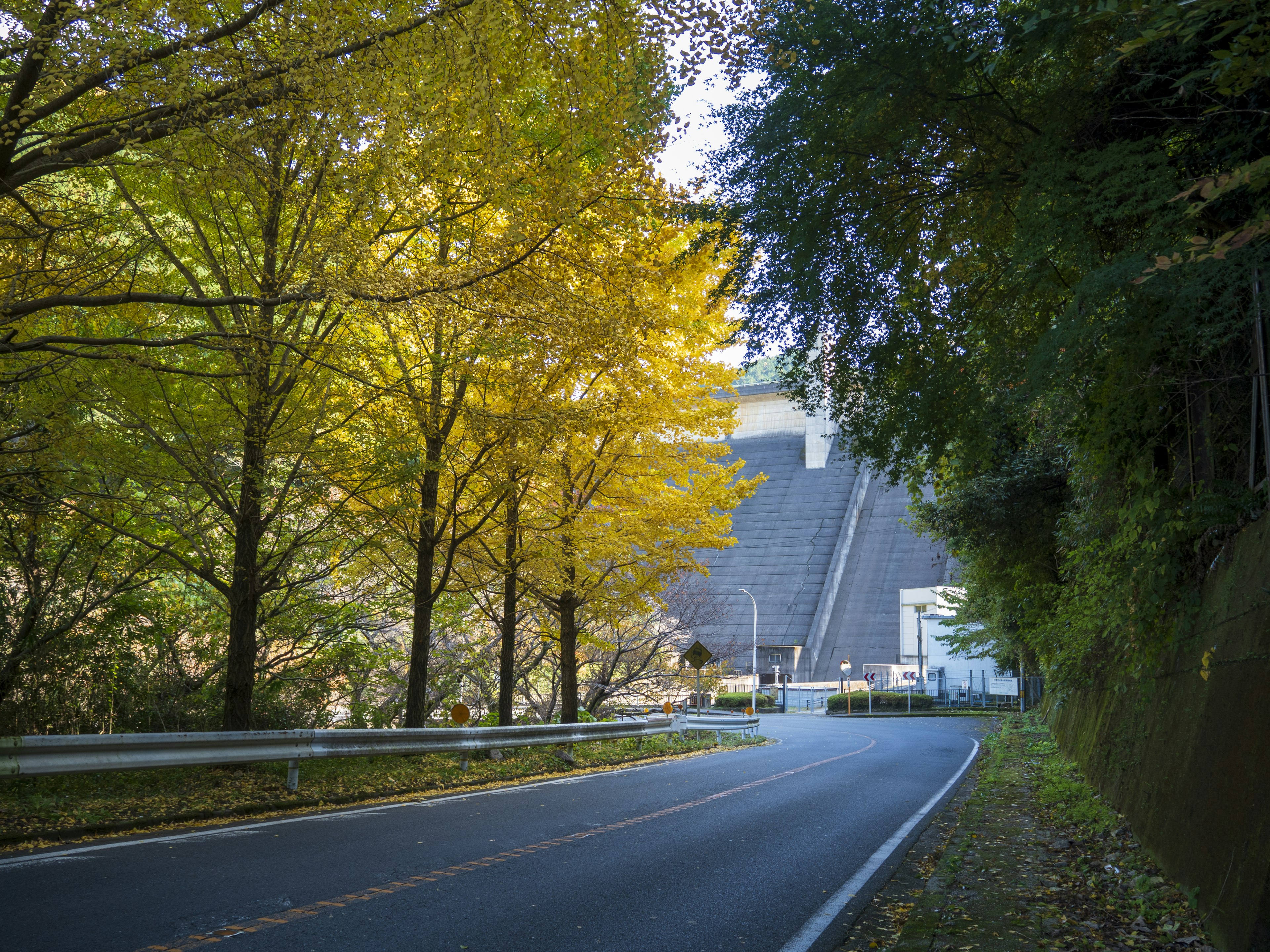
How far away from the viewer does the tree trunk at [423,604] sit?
12992mm

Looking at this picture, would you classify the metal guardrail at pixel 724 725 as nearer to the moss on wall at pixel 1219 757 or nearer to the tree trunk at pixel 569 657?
the tree trunk at pixel 569 657

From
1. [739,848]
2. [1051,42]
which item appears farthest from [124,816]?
[1051,42]

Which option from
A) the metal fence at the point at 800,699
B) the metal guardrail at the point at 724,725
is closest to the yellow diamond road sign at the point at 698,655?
the metal guardrail at the point at 724,725

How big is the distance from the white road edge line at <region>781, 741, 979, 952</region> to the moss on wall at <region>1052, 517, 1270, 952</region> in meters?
1.87

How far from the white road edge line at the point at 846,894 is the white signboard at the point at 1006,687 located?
39.1 metres

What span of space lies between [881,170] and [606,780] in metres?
8.54

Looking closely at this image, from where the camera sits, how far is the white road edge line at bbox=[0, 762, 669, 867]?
229 inches

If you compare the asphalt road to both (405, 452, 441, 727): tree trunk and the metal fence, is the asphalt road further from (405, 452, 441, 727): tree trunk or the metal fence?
the metal fence

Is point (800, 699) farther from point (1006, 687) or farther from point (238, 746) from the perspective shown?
point (238, 746)

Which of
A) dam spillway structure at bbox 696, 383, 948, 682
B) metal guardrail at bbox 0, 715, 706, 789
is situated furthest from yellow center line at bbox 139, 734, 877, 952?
dam spillway structure at bbox 696, 383, 948, 682

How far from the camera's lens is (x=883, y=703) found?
47.3 m

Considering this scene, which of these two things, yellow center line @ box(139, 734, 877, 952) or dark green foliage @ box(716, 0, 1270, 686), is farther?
dark green foliage @ box(716, 0, 1270, 686)

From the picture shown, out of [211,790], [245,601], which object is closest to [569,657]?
[245,601]

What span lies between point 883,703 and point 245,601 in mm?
42306
